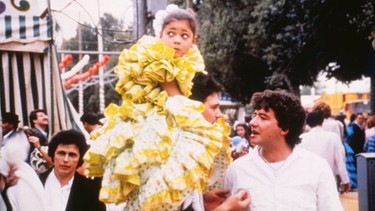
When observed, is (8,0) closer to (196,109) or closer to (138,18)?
(138,18)

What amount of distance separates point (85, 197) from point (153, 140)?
5.11 feet

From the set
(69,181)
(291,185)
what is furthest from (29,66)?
(291,185)

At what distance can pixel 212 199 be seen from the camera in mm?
3754

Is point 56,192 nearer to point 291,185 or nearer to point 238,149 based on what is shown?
point 291,185

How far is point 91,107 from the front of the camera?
186ft

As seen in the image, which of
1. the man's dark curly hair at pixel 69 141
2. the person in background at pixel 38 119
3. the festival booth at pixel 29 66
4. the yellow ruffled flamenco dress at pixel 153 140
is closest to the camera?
the yellow ruffled flamenco dress at pixel 153 140

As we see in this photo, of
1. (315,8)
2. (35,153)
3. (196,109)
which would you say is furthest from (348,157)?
(196,109)

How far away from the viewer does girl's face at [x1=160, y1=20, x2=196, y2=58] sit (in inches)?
157

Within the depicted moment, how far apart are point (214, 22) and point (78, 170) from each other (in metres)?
21.0

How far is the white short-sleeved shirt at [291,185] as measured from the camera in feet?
12.1

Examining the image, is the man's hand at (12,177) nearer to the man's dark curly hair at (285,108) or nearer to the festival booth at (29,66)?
the man's dark curly hair at (285,108)

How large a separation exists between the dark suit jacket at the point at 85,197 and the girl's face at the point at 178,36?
136 cm

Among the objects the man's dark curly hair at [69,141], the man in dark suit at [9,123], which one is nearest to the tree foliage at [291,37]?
the man in dark suit at [9,123]

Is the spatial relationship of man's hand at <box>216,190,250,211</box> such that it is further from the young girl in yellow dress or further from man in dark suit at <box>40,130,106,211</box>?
man in dark suit at <box>40,130,106,211</box>
